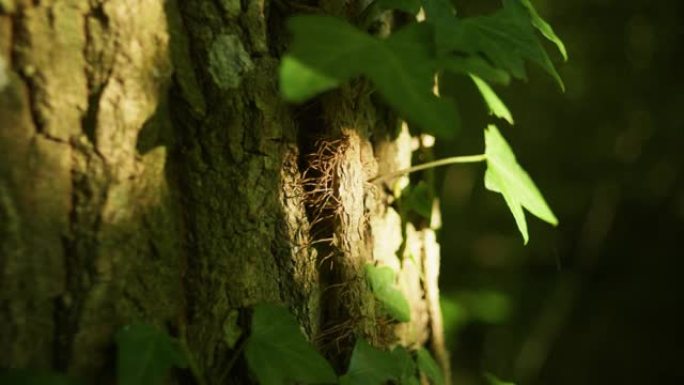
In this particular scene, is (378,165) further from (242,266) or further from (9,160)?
(9,160)

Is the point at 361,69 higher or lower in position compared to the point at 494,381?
higher

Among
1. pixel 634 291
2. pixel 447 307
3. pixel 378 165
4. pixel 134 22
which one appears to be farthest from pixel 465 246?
pixel 134 22

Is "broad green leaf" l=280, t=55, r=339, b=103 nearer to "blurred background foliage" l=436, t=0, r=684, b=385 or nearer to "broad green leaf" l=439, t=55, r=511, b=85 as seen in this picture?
"broad green leaf" l=439, t=55, r=511, b=85

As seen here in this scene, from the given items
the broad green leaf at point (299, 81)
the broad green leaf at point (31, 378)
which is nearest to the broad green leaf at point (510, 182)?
the broad green leaf at point (299, 81)

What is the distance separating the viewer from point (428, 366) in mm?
1094

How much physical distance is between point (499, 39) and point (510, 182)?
0.25 m

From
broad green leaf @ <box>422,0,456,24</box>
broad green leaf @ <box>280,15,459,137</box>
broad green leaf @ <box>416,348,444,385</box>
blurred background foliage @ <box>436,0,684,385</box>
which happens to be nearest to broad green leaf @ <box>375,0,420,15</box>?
broad green leaf @ <box>422,0,456,24</box>

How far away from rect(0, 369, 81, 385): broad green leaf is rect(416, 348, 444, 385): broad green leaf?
597mm

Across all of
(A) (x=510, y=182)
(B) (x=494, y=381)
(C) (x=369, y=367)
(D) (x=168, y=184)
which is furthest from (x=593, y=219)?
(D) (x=168, y=184)

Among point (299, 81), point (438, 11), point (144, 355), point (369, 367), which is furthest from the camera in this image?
point (369, 367)

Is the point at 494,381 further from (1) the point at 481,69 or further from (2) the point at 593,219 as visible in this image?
(2) the point at 593,219

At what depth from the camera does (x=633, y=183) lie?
3148 millimetres

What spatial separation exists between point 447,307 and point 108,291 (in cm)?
89

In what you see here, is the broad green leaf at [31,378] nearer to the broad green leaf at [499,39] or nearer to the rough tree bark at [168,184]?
the rough tree bark at [168,184]
